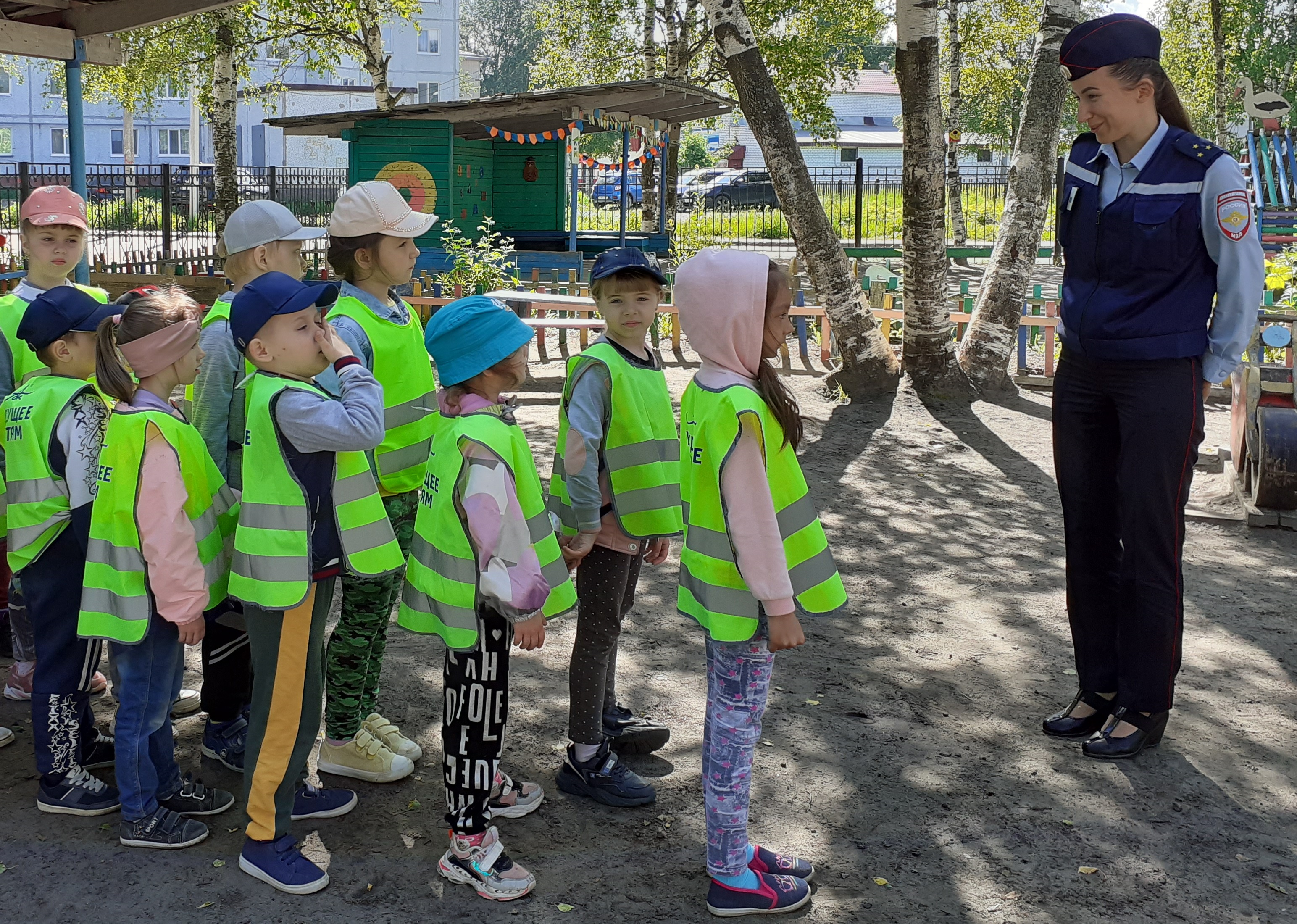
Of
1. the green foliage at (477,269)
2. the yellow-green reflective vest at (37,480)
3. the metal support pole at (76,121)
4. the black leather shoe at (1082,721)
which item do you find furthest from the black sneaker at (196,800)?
the green foliage at (477,269)

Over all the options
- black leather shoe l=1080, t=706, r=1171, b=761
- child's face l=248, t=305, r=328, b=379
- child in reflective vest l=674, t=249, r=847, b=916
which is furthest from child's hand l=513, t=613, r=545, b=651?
black leather shoe l=1080, t=706, r=1171, b=761

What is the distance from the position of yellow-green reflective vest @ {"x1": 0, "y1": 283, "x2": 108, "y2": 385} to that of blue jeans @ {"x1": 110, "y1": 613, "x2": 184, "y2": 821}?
1.32 metres

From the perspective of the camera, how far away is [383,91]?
1988 centimetres

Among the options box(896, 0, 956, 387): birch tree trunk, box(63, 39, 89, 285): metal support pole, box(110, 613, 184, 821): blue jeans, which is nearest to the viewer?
box(110, 613, 184, 821): blue jeans

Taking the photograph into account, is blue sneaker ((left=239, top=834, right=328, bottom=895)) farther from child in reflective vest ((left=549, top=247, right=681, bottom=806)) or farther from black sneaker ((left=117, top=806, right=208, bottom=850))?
child in reflective vest ((left=549, top=247, right=681, bottom=806))

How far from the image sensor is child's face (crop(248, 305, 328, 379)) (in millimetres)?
2975

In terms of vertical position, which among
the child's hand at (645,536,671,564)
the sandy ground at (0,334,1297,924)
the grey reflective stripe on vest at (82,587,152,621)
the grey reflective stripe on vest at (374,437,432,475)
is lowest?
the sandy ground at (0,334,1297,924)

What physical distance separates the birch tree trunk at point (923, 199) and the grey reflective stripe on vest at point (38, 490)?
760 cm

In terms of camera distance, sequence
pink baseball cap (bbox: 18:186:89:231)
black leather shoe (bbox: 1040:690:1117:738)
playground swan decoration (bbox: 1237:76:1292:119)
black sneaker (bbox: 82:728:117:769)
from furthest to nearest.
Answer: playground swan decoration (bbox: 1237:76:1292:119)
pink baseball cap (bbox: 18:186:89:231)
black leather shoe (bbox: 1040:690:1117:738)
black sneaker (bbox: 82:728:117:769)

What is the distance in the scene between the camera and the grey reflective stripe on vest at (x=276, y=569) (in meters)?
2.97

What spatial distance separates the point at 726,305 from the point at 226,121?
59.2ft

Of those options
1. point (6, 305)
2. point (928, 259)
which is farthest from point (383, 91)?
point (6, 305)

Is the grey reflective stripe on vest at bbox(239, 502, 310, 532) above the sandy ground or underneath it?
above

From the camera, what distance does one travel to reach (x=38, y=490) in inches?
136
